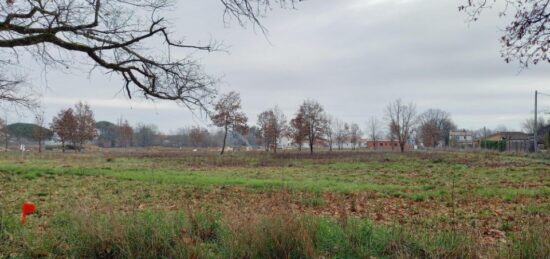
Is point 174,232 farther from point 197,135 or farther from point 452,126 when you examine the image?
point 452,126

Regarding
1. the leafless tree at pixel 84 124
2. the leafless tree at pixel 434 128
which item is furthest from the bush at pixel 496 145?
the leafless tree at pixel 84 124

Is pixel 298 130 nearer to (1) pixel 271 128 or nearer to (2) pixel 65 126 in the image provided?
(1) pixel 271 128

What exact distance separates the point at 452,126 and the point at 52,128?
4066 inches

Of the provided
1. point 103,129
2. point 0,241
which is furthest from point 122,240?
point 103,129

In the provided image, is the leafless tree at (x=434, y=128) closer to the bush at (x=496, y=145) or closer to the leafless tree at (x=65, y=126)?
the bush at (x=496, y=145)

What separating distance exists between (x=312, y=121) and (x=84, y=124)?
32.7 meters

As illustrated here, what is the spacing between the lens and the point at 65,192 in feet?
43.1

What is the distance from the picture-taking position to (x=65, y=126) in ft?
192

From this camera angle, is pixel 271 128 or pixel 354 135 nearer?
pixel 271 128

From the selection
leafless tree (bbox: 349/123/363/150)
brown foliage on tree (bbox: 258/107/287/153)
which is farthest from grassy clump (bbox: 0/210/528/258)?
leafless tree (bbox: 349/123/363/150)

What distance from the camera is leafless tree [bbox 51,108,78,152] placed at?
58647 mm

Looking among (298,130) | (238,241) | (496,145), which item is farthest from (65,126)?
(496,145)

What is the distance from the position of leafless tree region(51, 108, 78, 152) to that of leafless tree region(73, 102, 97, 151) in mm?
638

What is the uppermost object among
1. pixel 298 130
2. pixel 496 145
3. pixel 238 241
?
pixel 298 130
